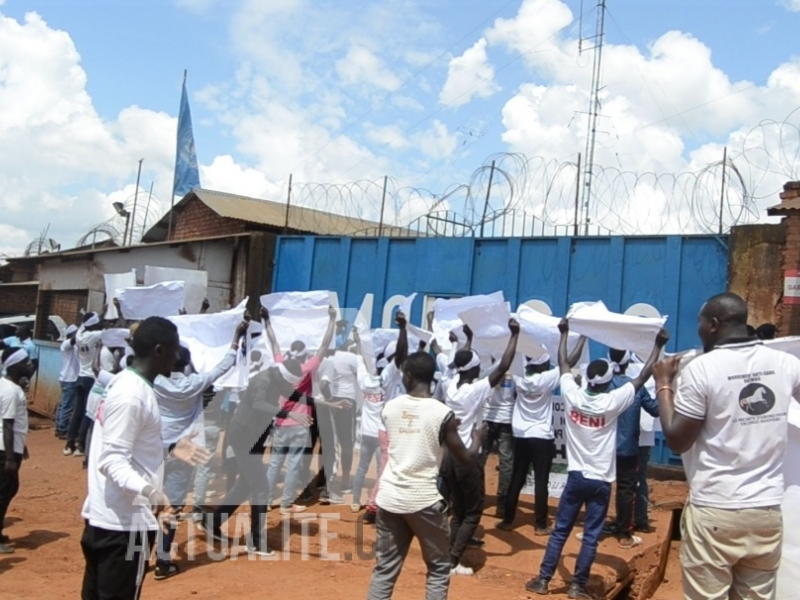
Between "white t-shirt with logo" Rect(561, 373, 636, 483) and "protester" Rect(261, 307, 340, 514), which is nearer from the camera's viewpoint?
"white t-shirt with logo" Rect(561, 373, 636, 483)

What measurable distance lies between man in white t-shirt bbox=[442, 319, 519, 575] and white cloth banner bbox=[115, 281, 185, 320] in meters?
3.20

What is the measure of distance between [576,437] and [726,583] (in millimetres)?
2298

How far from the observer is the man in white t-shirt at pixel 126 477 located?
3158 mm

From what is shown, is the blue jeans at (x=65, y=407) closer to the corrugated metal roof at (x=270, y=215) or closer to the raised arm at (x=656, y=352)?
the corrugated metal roof at (x=270, y=215)

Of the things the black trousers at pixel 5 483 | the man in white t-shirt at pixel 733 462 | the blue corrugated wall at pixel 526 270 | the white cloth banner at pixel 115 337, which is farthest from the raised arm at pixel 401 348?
the man in white t-shirt at pixel 733 462

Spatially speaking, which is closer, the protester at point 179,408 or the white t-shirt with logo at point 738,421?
the white t-shirt with logo at point 738,421

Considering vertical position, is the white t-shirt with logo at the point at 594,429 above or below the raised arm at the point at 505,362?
below

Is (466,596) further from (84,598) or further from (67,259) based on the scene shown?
(67,259)

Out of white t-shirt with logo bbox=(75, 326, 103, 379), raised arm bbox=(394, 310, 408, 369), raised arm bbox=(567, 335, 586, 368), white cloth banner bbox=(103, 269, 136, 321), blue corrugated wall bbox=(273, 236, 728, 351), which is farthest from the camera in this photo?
white t-shirt with logo bbox=(75, 326, 103, 379)

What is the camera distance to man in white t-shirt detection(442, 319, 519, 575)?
5.58m

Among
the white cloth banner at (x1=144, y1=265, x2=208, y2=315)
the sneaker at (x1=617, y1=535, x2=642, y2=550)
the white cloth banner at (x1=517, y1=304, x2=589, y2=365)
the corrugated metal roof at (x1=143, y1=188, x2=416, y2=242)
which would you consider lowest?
Answer: the sneaker at (x1=617, y1=535, x2=642, y2=550)

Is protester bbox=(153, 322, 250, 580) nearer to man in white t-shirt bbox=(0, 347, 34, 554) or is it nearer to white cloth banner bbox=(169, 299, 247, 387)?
white cloth banner bbox=(169, 299, 247, 387)

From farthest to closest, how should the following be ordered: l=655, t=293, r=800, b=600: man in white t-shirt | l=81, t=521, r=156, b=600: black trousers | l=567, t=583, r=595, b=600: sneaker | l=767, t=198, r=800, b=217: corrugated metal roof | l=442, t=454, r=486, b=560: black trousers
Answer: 1. l=767, t=198, r=800, b=217: corrugated metal roof
2. l=442, t=454, r=486, b=560: black trousers
3. l=567, t=583, r=595, b=600: sneaker
4. l=81, t=521, r=156, b=600: black trousers
5. l=655, t=293, r=800, b=600: man in white t-shirt

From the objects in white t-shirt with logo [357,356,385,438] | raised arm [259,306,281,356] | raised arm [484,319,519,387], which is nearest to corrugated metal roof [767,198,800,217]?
raised arm [484,319,519,387]
